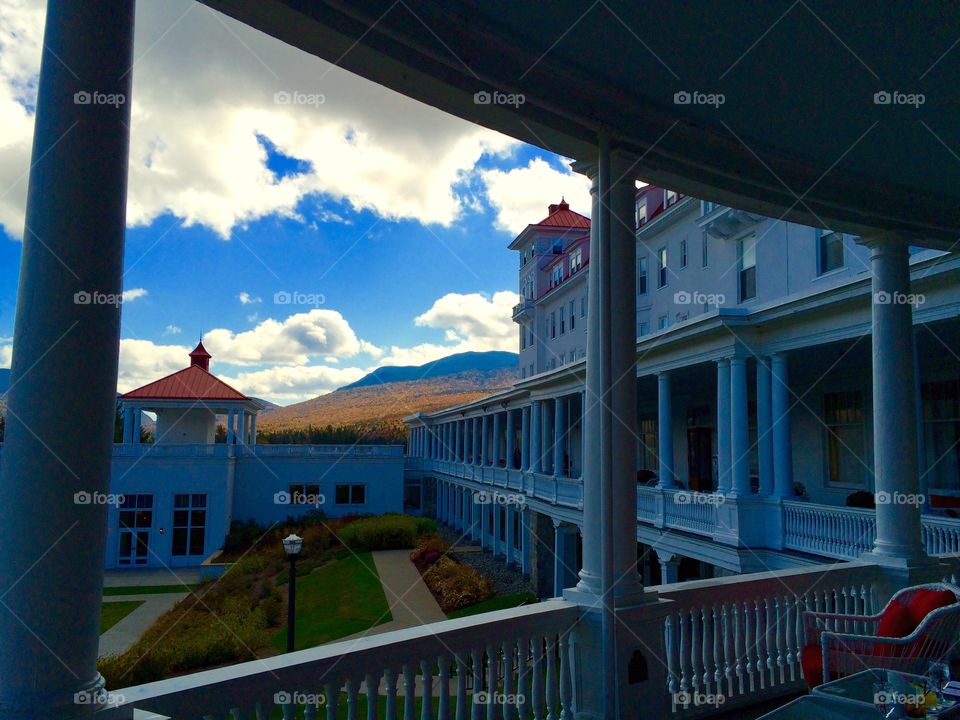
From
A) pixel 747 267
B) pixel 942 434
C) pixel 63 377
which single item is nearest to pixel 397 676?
pixel 63 377

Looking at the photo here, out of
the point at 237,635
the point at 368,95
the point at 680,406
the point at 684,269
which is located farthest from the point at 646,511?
the point at 368,95

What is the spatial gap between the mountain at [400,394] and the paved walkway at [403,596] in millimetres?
16154

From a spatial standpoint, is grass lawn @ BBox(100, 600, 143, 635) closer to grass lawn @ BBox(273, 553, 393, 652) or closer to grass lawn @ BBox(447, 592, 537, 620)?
grass lawn @ BBox(273, 553, 393, 652)

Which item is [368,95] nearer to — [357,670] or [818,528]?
[357,670]

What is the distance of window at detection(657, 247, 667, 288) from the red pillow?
57.3ft

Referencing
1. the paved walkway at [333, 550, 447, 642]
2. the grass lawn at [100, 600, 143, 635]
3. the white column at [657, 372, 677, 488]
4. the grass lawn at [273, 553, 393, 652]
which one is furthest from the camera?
the grass lawn at [100, 600, 143, 635]

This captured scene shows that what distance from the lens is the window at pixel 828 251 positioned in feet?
44.7

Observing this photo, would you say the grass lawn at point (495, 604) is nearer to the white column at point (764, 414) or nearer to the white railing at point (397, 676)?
the white column at point (764, 414)

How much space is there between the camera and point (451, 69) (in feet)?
13.2

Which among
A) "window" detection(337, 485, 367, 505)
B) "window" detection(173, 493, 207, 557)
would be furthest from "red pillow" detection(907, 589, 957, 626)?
"window" detection(337, 485, 367, 505)

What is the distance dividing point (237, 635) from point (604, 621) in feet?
44.8

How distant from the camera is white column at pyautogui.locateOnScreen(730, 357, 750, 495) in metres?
12.9

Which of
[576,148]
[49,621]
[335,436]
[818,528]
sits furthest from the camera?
[335,436]

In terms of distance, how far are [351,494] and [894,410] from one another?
3559 cm
